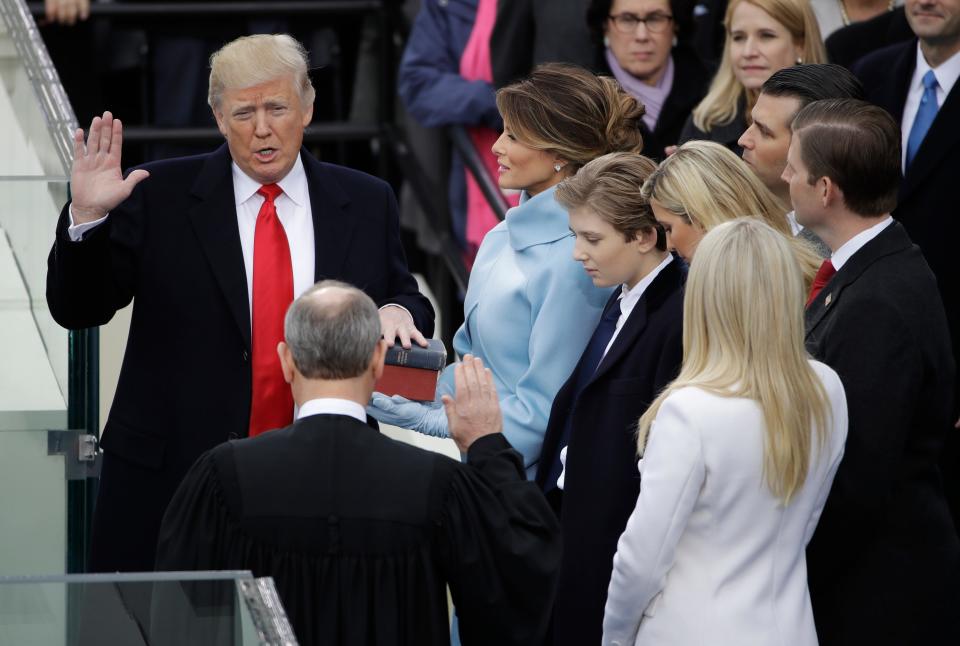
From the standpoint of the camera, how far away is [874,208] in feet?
11.1

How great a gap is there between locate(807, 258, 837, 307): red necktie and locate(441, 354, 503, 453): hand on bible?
821mm

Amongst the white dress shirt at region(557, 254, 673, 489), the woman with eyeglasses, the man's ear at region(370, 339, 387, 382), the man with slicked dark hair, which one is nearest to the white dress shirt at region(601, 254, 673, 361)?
the white dress shirt at region(557, 254, 673, 489)

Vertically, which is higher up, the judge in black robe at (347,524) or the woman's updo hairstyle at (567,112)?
the woman's updo hairstyle at (567,112)

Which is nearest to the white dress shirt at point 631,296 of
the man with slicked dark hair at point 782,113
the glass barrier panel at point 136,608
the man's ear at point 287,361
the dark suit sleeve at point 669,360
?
the dark suit sleeve at point 669,360

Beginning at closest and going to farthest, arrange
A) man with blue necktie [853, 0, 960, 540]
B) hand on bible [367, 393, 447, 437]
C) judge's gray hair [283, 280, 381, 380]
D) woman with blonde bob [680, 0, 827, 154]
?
judge's gray hair [283, 280, 381, 380] → hand on bible [367, 393, 447, 437] → man with blue necktie [853, 0, 960, 540] → woman with blonde bob [680, 0, 827, 154]

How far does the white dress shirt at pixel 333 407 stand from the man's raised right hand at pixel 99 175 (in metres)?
0.97

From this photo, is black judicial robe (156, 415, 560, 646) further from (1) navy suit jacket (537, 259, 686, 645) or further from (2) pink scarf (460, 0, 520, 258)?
(2) pink scarf (460, 0, 520, 258)

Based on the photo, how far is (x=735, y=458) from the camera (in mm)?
3016

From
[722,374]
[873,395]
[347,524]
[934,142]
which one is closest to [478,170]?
[934,142]

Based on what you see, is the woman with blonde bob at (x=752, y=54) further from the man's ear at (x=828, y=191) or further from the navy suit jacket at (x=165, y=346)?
the navy suit jacket at (x=165, y=346)

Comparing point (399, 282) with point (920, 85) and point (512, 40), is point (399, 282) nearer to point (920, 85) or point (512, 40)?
point (920, 85)

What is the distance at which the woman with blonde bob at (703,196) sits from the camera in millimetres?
3482

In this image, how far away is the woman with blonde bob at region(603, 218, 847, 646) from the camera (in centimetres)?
302

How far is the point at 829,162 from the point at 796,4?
5.45ft
